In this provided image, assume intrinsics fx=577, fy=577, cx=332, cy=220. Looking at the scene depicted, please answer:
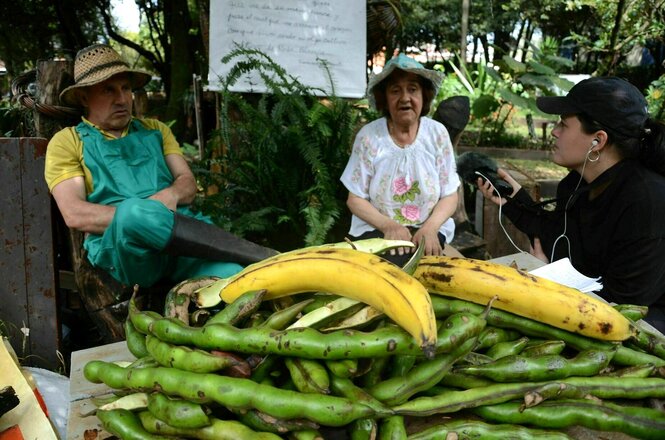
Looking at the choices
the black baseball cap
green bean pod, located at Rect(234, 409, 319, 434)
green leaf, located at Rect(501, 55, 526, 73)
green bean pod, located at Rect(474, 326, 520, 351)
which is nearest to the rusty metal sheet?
green bean pod, located at Rect(234, 409, 319, 434)

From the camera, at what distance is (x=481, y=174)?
3.31 metres

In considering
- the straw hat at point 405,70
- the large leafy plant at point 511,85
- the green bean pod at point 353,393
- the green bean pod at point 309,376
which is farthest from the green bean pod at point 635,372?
the large leafy plant at point 511,85

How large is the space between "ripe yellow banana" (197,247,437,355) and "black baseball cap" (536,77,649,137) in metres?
1.76

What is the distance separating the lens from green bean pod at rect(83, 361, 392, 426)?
1.26m

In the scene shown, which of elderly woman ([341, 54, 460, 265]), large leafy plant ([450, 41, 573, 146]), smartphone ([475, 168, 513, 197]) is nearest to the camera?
smartphone ([475, 168, 513, 197])

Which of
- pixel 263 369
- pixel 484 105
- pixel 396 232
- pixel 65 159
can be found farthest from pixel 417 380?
pixel 484 105

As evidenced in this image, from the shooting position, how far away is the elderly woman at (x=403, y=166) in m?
3.54

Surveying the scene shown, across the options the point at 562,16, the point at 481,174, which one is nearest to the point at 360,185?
the point at 481,174

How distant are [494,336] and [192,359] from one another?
2.73 feet

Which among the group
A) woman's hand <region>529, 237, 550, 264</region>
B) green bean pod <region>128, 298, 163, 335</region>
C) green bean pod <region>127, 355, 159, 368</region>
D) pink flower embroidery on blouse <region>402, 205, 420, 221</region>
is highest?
green bean pod <region>128, 298, 163, 335</region>

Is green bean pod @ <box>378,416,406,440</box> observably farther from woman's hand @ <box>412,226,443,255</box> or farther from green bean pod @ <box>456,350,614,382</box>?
woman's hand @ <box>412,226,443,255</box>

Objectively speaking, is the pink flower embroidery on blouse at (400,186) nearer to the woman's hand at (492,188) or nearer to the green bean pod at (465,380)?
the woman's hand at (492,188)

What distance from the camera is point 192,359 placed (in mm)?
1355

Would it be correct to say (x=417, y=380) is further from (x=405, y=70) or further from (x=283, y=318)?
(x=405, y=70)
